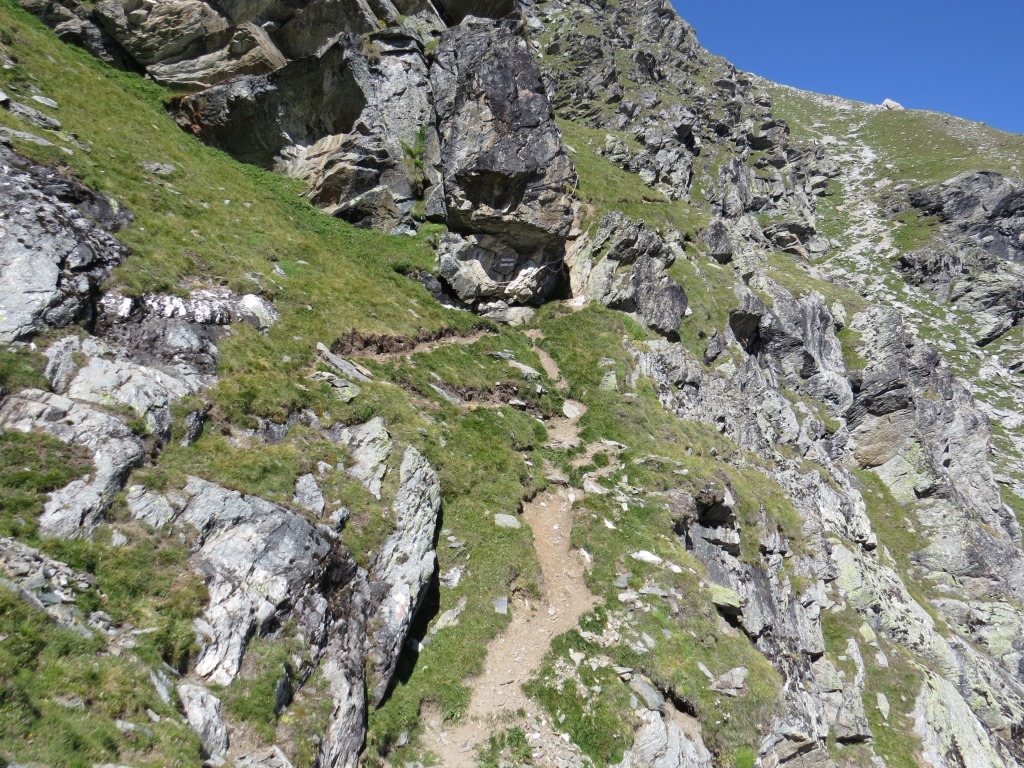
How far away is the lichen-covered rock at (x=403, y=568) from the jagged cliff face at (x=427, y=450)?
89mm

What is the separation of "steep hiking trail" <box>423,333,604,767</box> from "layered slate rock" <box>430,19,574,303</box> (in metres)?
16.7

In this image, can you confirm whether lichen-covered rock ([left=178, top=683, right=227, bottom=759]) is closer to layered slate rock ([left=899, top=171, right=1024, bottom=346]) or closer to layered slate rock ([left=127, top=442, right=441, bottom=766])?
layered slate rock ([left=127, top=442, right=441, bottom=766])

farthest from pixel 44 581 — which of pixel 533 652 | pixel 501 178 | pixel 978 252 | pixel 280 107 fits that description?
pixel 978 252

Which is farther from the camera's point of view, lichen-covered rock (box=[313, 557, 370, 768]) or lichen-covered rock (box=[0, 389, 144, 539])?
lichen-covered rock (box=[313, 557, 370, 768])

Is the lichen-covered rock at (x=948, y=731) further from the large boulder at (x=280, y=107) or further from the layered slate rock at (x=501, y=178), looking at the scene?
the large boulder at (x=280, y=107)

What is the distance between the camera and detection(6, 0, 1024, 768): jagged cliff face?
966 cm

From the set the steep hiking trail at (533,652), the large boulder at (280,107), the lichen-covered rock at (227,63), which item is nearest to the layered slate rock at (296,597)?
the steep hiking trail at (533,652)

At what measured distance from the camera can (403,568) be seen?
43.7 feet

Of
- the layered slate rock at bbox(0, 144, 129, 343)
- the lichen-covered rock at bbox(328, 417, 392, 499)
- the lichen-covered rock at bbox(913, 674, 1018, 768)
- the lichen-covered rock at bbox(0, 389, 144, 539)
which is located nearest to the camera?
the lichen-covered rock at bbox(0, 389, 144, 539)

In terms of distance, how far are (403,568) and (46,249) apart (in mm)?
13540

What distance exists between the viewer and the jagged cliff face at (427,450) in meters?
9.66

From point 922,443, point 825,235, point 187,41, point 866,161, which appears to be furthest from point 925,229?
point 187,41

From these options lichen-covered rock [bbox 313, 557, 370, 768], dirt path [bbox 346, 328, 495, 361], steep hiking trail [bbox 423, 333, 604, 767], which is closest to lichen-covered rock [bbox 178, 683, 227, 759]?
lichen-covered rock [bbox 313, 557, 370, 768]

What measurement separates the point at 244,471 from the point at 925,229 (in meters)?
130
